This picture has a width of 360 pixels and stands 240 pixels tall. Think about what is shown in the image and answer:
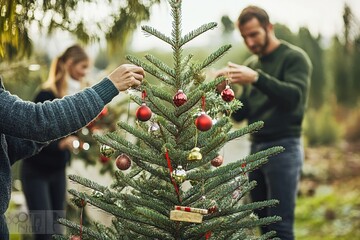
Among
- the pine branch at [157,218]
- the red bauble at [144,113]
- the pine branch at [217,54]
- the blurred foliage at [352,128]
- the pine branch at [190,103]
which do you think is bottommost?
the pine branch at [157,218]

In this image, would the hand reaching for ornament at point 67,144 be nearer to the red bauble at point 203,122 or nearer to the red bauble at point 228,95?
the red bauble at point 228,95

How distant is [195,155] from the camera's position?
6.38ft

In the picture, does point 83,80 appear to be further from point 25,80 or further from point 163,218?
point 163,218

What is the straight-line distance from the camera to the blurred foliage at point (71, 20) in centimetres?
253

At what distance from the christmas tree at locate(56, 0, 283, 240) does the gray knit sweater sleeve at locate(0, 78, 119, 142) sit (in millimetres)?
163

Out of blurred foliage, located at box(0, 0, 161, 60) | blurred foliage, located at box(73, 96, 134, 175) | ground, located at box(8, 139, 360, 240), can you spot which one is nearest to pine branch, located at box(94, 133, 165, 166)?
blurred foliage, located at box(0, 0, 161, 60)

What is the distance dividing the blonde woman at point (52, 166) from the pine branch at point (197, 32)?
6.44 ft

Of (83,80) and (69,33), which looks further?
(83,80)

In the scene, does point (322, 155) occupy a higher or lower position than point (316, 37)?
lower

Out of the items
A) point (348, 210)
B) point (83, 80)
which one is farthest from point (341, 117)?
point (83, 80)

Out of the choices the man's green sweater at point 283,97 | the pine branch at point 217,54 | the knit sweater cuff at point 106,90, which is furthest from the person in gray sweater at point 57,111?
the man's green sweater at point 283,97

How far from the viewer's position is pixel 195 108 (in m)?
2.16

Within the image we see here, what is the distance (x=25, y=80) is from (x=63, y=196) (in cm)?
89

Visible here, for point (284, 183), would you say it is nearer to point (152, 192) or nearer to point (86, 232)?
point (152, 192)
